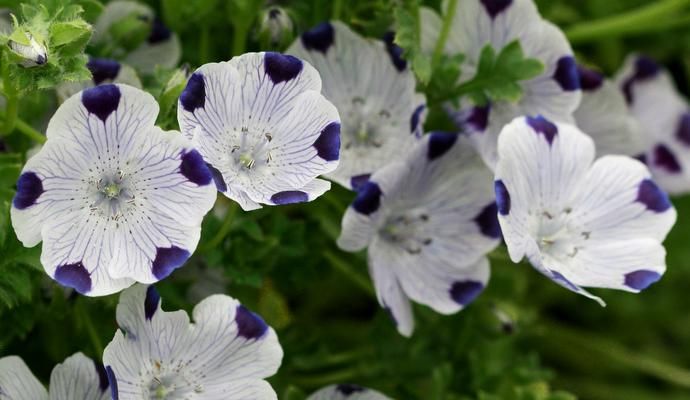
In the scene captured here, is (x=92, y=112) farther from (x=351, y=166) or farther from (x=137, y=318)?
(x=351, y=166)

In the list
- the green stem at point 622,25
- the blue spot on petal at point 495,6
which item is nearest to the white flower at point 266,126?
the blue spot on petal at point 495,6

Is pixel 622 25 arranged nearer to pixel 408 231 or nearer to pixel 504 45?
pixel 504 45

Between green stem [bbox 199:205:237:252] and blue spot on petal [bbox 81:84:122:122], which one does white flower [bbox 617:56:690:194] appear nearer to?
green stem [bbox 199:205:237:252]

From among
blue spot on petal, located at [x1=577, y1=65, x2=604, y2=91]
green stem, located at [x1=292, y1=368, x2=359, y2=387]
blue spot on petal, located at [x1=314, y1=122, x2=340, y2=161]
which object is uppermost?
blue spot on petal, located at [x1=314, y1=122, x2=340, y2=161]

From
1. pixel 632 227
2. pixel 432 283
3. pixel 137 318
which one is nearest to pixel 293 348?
pixel 432 283

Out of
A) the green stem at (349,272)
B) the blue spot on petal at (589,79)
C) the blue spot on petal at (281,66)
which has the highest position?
the blue spot on petal at (281,66)

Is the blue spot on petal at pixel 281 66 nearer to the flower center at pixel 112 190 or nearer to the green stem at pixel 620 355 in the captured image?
the flower center at pixel 112 190

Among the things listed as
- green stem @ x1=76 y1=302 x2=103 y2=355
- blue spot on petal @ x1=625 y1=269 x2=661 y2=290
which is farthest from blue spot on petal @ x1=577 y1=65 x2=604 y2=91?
green stem @ x1=76 y1=302 x2=103 y2=355
